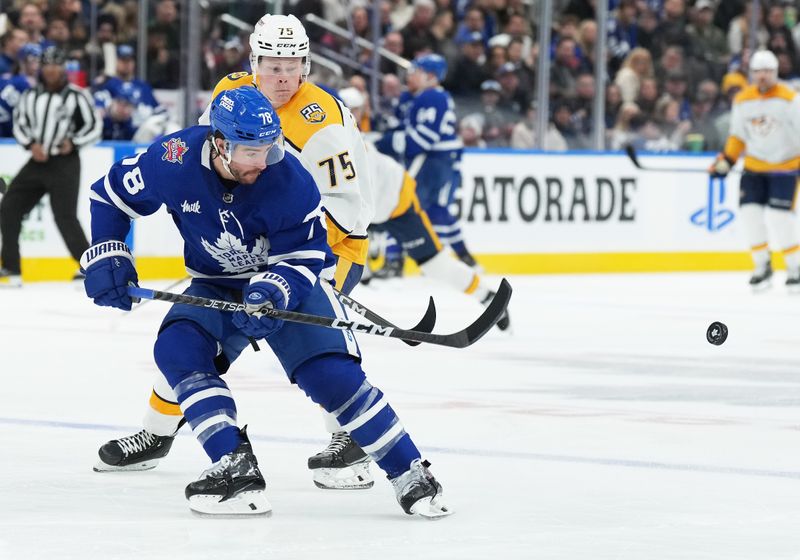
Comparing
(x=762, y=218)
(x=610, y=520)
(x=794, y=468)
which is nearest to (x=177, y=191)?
(x=610, y=520)

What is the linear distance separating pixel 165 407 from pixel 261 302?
684 millimetres

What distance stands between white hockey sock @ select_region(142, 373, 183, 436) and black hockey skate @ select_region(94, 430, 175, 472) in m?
0.02

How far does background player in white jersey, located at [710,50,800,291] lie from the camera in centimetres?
1079

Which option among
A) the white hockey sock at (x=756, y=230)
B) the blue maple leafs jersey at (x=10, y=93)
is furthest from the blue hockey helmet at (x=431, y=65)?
the blue maple leafs jersey at (x=10, y=93)

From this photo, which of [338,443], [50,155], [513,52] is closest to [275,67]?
[338,443]

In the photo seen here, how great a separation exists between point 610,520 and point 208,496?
0.86 m

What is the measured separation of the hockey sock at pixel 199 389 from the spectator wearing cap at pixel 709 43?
9939 mm

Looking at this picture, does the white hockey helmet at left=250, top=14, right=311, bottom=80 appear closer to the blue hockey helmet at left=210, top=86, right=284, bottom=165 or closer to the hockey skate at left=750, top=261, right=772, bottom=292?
the blue hockey helmet at left=210, top=86, right=284, bottom=165

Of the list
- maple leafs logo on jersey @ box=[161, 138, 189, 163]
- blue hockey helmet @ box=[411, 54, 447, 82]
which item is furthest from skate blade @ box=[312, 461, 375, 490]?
blue hockey helmet @ box=[411, 54, 447, 82]

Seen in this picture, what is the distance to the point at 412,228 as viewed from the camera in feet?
24.8

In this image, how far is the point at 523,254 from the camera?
1181 centimetres

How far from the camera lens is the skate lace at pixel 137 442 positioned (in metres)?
4.11

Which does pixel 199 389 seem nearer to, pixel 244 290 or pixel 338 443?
pixel 244 290

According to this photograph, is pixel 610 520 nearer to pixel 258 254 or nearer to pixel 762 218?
pixel 258 254
